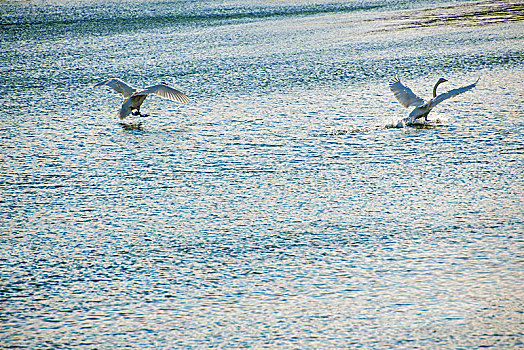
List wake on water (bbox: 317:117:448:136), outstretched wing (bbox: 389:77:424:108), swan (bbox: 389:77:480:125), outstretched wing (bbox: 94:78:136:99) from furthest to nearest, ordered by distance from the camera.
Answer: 1. outstretched wing (bbox: 94:78:136:99)
2. outstretched wing (bbox: 389:77:424:108)
3. swan (bbox: 389:77:480:125)
4. wake on water (bbox: 317:117:448:136)

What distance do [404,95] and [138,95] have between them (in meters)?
3.18

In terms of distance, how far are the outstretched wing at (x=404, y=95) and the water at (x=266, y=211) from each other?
19 centimetres

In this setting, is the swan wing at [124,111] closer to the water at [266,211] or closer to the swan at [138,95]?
the swan at [138,95]

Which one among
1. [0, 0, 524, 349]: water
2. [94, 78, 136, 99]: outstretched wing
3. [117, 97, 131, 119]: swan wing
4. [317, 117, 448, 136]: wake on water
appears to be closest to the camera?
[0, 0, 524, 349]: water

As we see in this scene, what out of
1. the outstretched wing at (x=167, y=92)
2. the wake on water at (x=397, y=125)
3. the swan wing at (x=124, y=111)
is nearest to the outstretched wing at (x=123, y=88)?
the outstretched wing at (x=167, y=92)

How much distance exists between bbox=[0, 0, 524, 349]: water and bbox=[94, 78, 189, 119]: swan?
19 cm

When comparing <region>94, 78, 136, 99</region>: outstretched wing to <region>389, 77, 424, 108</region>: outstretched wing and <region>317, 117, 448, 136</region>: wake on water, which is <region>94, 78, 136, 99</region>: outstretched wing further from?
<region>389, 77, 424, 108</region>: outstretched wing

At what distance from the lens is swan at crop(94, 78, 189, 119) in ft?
28.4

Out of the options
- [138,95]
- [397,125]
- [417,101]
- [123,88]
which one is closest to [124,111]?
[138,95]

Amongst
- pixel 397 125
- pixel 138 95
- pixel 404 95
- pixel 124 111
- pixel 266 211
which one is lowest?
pixel 266 211

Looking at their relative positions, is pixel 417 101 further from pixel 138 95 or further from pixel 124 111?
pixel 124 111

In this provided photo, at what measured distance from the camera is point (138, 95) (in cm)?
877

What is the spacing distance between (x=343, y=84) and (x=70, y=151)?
461 centimetres

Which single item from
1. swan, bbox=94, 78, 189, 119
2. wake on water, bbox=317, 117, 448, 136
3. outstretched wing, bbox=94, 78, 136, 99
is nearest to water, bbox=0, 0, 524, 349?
wake on water, bbox=317, 117, 448, 136
